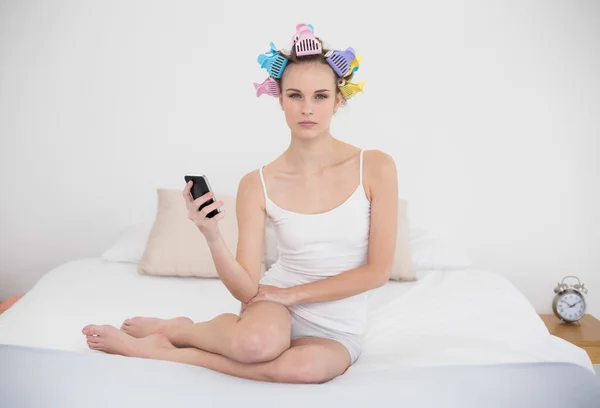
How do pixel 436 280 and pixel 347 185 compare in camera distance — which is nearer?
pixel 347 185

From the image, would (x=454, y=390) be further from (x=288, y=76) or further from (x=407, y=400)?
(x=288, y=76)

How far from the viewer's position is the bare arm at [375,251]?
6.30 ft

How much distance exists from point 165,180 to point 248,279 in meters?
1.78

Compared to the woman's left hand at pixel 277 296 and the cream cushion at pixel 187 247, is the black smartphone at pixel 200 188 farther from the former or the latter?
the cream cushion at pixel 187 247

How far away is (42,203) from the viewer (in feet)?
11.7

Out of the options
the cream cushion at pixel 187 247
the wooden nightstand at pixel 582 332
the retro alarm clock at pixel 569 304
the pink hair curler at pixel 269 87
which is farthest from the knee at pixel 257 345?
the retro alarm clock at pixel 569 304

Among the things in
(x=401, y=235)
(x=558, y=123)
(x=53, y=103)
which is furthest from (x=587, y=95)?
(x=53, y=103)

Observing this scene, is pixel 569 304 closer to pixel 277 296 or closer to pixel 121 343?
pixel 277 296

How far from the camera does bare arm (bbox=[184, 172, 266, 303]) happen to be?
5.77 feet

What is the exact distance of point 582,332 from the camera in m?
2.99

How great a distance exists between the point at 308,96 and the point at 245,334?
0.71 m

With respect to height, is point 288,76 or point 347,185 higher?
point 288,76

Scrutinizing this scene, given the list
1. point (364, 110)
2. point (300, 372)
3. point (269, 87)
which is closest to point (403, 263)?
point (364, 110)

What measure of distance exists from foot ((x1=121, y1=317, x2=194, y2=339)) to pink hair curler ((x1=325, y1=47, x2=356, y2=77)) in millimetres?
897
